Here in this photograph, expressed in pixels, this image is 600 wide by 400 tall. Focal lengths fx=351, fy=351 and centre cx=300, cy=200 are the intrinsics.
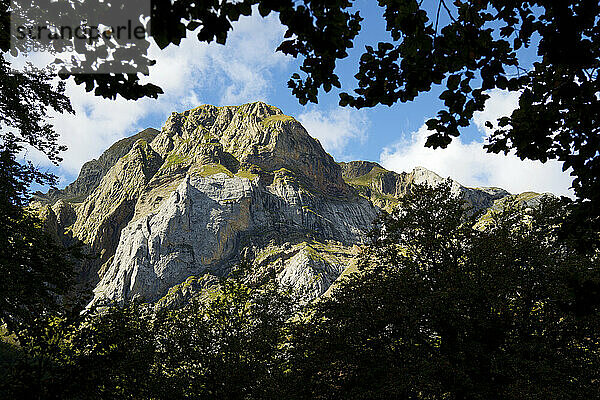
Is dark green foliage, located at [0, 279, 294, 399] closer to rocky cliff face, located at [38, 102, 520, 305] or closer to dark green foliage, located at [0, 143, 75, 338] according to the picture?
dark green foliage, located at [0, 143, 75, 338]

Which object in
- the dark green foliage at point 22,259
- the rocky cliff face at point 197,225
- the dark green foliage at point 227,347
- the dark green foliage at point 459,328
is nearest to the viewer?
the dark green foliage at point 22,259

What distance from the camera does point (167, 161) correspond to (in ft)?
652

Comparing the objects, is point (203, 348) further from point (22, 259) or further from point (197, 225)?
point (197, 225)

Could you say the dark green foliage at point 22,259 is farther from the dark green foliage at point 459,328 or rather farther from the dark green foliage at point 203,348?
the dark green foliage at point 459,328

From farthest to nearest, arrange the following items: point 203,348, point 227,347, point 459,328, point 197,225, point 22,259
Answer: point 197,225 < point 227,347 < point 203,348 < point 459,328 < point 22,259

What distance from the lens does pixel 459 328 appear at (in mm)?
15594

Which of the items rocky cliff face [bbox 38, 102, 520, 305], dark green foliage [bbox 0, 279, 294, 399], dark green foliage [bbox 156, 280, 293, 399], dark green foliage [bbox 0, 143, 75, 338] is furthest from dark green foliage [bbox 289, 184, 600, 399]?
rocky cliff face [bbox 38, 102, 520, 305]

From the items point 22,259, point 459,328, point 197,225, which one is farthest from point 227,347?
point 197,225

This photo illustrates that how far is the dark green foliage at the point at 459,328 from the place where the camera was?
13.6 metres

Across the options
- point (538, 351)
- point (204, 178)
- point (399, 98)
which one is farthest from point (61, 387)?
point (204, 178)

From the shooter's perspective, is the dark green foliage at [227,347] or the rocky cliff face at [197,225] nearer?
the dark green foliage at [227,347]

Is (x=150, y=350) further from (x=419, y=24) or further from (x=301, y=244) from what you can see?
(x=301, y=244)

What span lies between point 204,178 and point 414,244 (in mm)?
155351

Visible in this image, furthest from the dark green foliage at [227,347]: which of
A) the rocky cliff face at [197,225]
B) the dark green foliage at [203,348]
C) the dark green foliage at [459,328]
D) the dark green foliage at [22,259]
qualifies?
the rocky cliff face at [197,225]
